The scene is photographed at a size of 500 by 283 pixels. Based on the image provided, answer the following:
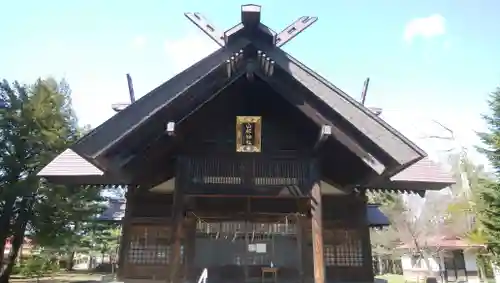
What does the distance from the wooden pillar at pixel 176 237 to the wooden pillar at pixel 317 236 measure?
222 cm

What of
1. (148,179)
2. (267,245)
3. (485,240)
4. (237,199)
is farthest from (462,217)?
(148,179)

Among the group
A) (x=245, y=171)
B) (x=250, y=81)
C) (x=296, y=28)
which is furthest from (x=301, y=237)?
(x=296, y=28)

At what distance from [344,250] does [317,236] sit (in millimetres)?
2882

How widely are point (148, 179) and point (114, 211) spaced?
4292 millimetres

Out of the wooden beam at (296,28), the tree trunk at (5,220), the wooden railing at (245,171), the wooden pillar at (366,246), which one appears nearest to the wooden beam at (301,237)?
the wooden pillar at (366,246)

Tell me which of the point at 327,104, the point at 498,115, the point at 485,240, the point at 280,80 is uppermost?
the point at 498,115

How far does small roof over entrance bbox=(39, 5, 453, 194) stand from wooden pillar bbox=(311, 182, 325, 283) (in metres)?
1.00

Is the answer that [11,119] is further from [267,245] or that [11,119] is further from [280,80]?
[280,80]

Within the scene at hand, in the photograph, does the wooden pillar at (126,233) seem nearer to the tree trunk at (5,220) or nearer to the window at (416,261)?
the tree trunk at (5,220)

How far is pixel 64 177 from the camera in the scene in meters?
6.91

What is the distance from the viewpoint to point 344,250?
845 centimetres

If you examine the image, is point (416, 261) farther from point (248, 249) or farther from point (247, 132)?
point (247, 132)

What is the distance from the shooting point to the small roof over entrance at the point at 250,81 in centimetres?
570

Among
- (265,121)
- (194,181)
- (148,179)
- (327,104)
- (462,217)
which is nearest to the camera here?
(327,104)
